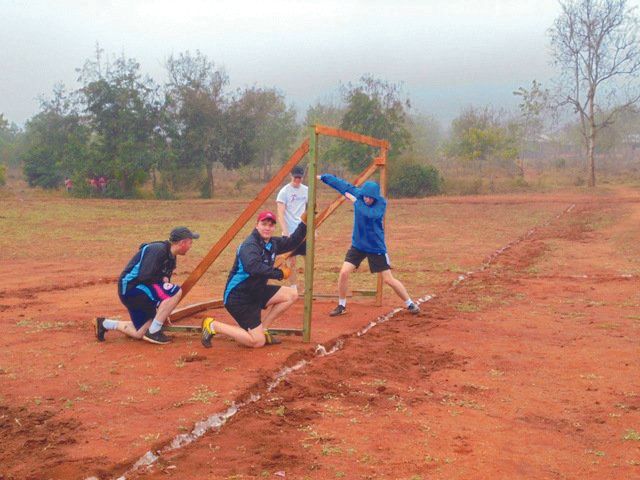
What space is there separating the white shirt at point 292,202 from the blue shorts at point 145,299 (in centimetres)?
270

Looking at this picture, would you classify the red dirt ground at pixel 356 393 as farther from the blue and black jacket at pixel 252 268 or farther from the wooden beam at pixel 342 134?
the wooden beam at pixel 342 134

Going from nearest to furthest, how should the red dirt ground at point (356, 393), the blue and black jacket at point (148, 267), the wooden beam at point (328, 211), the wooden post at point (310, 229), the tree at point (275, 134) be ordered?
1. the red dirt ground at point (356, 393)
2. the blue and black jacket at point (148, 267)
3. the wooden post at point (310, 229)
4. the wooden beam at point (328, 211)
5. the tree at point (275, 134)

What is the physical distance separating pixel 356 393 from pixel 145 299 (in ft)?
9.03

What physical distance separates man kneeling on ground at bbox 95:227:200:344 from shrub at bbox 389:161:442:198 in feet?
107

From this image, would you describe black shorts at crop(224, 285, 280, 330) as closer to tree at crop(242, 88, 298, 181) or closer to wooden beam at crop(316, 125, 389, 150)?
wooden beam at crop(316, 125, 389, 150)

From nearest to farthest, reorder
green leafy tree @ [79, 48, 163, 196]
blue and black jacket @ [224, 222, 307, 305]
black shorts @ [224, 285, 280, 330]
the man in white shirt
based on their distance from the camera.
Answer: blue and black jacket @ [224, 222, 307, 305], black shorts @ [224, 285, 280, 330], the man in white shirt, green leafy tree @ [79, 48, 163, 196]

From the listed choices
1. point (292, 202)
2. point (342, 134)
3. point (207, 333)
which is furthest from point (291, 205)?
point (207, 333)

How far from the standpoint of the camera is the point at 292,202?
399 inches

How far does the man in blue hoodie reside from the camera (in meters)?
8.89

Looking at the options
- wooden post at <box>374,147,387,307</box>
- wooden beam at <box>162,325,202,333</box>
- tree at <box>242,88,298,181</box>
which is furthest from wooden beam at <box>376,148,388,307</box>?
tree at <box>242,88,298,181</box>

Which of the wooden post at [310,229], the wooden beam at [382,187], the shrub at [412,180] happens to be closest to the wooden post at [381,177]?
the wooden beam at [382,187]

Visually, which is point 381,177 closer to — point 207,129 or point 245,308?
point 245,308

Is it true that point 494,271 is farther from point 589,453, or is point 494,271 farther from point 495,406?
point 589,453

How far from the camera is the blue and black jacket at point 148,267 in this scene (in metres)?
7.56
